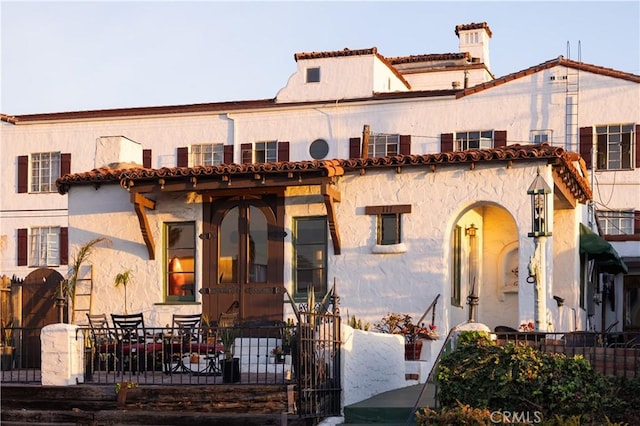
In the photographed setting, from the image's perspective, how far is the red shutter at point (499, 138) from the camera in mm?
31602

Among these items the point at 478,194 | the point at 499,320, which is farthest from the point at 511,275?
the point at 478,194

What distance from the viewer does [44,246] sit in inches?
1453

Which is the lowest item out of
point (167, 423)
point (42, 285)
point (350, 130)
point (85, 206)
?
point (167, 423)

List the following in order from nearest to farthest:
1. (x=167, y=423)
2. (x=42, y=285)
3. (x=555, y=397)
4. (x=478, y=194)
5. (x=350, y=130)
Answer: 1. (x=555, y=397)
2. (x=167, y=423)
3. (x=478, y=194)
4. (x=42, y=285)
5. (x=350, y=130)

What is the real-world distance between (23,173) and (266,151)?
29.1ft

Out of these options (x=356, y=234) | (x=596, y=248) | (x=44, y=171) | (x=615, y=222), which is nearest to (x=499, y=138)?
(x=615, y=222)

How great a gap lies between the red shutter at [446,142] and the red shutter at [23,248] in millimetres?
14505

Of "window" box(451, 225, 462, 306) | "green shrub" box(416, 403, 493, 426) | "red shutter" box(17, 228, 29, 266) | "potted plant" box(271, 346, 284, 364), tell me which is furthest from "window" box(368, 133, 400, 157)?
"green shrub" box(416, 403, 493, 426)

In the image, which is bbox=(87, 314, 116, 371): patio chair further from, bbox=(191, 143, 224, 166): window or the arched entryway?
bbox=(191, 143, 224, 166): window

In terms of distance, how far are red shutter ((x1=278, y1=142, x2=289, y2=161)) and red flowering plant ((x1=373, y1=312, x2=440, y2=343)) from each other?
48.0 ft

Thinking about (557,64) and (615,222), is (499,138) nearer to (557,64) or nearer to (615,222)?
(557,64)

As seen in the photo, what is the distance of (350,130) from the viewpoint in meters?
32.8

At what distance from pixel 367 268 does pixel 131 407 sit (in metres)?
5.96

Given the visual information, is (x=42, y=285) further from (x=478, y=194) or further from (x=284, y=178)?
(x=478, y=194)
